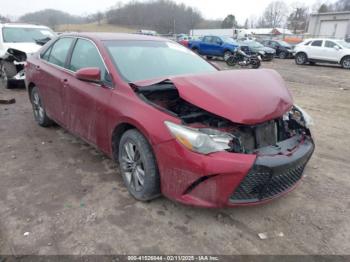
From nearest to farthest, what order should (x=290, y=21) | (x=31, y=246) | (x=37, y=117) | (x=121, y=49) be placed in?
(x=31, y=246)
(x=121, y=49)
(x=37, y=117)
(x=290, y=21)

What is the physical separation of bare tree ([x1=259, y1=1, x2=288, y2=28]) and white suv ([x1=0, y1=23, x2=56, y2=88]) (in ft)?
314

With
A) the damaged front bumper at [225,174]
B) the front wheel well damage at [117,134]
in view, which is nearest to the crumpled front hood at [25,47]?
the front wheel well damage at [117,134]

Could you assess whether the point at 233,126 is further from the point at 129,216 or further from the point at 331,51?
the point at 331,51

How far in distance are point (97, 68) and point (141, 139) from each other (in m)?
1.01

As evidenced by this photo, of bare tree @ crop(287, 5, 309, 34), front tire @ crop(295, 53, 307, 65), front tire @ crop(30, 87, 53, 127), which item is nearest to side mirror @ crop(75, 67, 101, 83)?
front tire @ crop(30, 87, 53, 127)

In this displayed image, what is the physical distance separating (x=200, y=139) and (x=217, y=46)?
58.5ft

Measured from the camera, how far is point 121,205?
305 centimetres

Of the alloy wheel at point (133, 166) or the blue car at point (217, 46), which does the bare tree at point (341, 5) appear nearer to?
the blue car at point (217, 46)

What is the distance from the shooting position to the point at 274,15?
318ft

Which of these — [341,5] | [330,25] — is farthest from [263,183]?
[341,5]

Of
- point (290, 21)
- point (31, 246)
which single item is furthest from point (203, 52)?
point (290, 21)

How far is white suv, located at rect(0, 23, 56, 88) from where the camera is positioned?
8.38 meters

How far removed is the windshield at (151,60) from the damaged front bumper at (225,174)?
1121 mm

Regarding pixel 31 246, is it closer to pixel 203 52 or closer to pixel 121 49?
pixel 121 49
